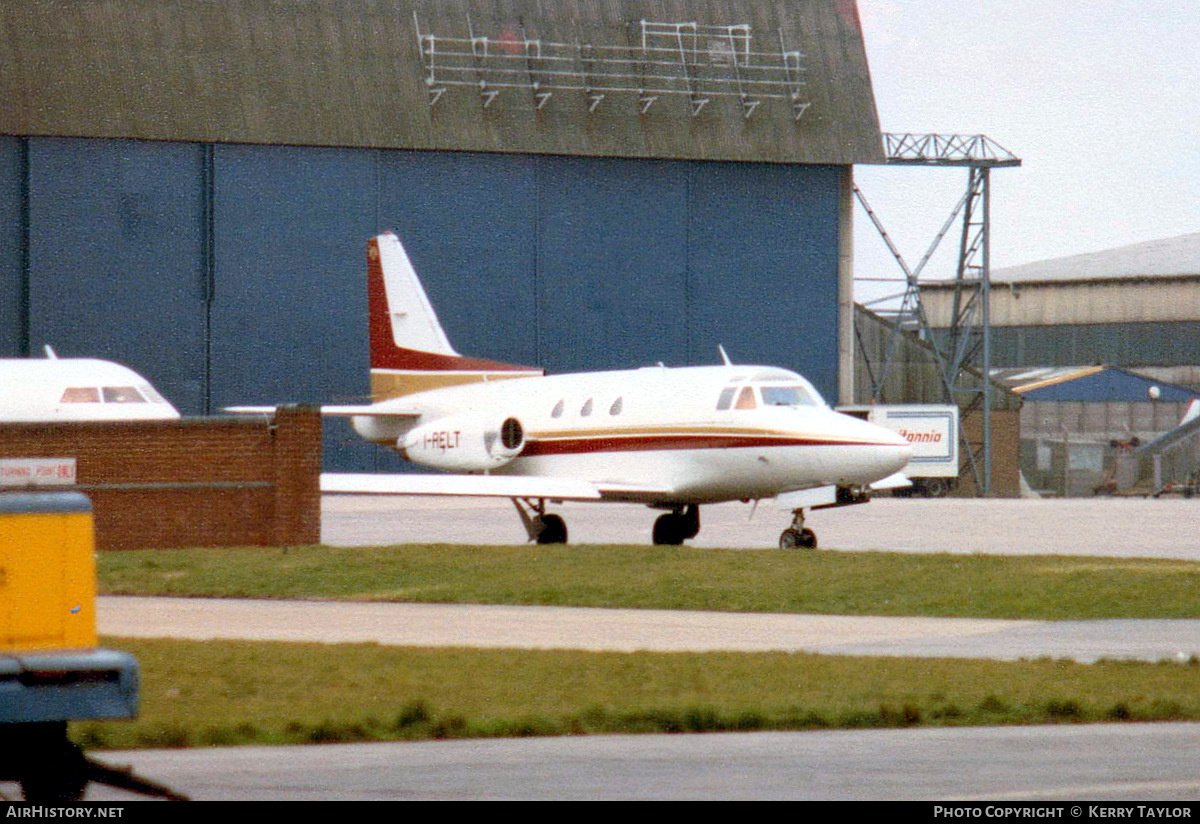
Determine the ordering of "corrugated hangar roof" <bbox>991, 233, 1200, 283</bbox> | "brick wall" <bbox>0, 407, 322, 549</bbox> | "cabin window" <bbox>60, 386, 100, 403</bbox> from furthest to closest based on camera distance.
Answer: "corrugated hangar roof" <bbox>991, 233, 1200, 283</bbox>
"cabin window" <bbox>60, 386, 100, 403</bbox>
"brick wall" <bbox>0, 407, 322, 549</bbox>

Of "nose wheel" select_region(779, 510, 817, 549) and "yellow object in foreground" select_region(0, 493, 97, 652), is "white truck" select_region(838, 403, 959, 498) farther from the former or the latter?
"yellow object in foreground" select_region(0, 493, 97, 652)

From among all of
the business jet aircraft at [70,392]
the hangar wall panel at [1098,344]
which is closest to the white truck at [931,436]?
the business jet aircraft at [70,392]

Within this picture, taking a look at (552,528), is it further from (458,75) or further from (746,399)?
(458,75)

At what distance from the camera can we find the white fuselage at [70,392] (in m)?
39.8

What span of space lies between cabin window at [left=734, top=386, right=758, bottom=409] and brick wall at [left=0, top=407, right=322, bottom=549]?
6286 mm

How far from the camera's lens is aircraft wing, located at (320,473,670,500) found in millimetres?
29656

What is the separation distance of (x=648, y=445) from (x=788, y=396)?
7.89 feet

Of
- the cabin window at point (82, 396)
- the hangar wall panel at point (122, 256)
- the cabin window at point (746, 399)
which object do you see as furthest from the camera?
the hangar wall panel at point (122, 256)

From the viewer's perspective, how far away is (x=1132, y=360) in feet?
368

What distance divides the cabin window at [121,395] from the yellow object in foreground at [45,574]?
3214 cm

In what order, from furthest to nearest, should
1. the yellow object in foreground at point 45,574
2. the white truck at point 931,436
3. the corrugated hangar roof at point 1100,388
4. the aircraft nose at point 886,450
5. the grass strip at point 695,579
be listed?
the corrugated hangar roof at point 1100,388 → the white truck at point 931,436 → the aircraft nose at point 886,450 → the grass strip at point 695,579 → the yellow object in foreground at point 45,574

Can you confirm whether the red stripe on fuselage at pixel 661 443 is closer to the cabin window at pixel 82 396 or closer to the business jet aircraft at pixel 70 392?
the business jet aircraft at pixel 70 392

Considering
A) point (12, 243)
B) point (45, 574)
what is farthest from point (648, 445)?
point (12, 243)

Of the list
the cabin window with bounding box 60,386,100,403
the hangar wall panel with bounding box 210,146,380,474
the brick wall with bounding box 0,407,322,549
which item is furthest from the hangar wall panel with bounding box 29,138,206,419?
the brick wall with bounding box 0,407,322,549
